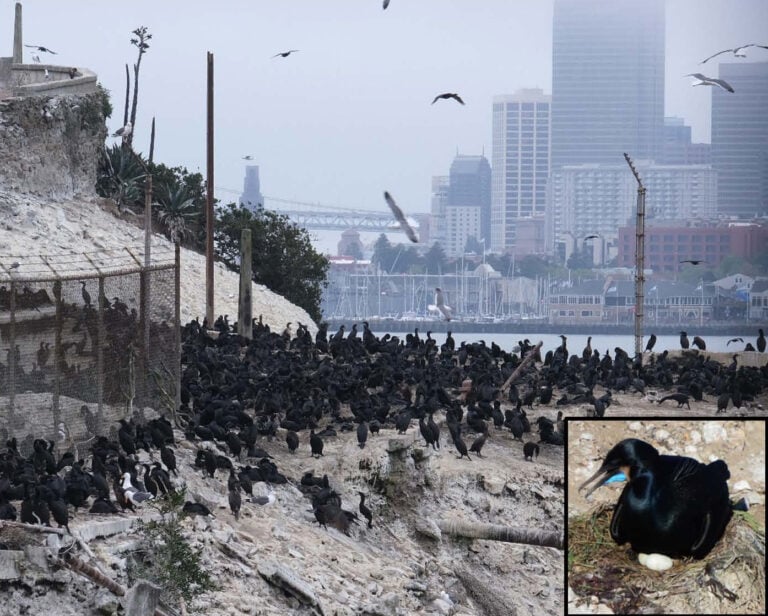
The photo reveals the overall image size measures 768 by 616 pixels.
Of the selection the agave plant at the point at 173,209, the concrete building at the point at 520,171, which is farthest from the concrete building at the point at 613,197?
the agave plant at the point at 173,209

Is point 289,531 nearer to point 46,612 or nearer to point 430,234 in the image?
point 46,612

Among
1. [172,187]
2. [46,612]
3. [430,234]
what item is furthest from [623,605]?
[430,234]

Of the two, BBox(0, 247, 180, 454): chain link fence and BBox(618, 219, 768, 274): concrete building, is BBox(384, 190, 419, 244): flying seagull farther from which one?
BBox(618, 219, 768, 274): concrete building

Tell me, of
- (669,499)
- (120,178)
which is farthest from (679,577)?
(120,178)

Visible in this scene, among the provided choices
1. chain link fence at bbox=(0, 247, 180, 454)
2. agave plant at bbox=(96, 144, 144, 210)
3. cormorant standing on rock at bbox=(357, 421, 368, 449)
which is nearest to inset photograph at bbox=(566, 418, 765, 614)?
chain link fence at bbox=(0, 247, 180, 454)

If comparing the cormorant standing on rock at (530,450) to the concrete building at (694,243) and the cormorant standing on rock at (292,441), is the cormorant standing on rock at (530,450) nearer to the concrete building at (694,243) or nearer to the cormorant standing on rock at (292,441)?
the cormorant standing on rock at (292,441)

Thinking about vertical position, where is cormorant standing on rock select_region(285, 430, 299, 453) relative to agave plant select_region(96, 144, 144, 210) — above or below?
below

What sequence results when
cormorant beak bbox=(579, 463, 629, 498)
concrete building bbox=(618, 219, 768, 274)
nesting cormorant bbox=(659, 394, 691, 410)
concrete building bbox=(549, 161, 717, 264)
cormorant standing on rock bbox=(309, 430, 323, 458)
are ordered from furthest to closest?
concrete building bbox=(549, 161, 717, 264) → concrete building bbox=(618, 219, 768, 274) → nesting cormorant bbox=(659, 394, 691, 410) → cormorant standing on rock bbox=(309, 430, 323, 458) → cormorant beak bbox=(579, 463, 629, 498)
